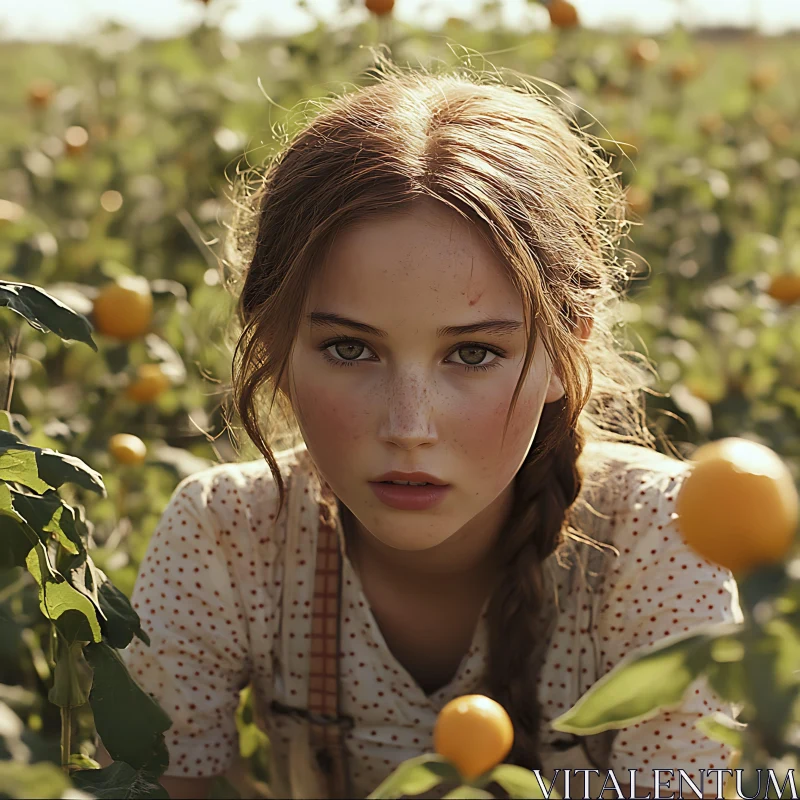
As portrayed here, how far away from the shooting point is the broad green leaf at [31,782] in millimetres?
557

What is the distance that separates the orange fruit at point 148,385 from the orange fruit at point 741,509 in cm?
123

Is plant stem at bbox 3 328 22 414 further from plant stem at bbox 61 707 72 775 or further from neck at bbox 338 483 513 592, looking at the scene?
neck at bbox 338 483 513 592

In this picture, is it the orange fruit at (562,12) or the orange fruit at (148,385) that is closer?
the orange fruit at (148,385)

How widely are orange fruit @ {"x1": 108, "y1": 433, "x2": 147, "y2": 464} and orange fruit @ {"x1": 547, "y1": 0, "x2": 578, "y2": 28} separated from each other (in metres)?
1.48

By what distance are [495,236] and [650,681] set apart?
2.25 ft

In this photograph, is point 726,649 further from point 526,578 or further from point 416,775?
point 526,578

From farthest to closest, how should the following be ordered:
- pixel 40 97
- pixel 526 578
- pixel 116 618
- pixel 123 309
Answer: pixel 40 97, pixel 123 309, pixel 526 578, pixel 116 618

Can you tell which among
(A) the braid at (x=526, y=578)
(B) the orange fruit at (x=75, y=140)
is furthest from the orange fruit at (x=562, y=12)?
(A) the braid at (x=526, y=578)

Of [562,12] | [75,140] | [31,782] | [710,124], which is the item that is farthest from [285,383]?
[710,124]

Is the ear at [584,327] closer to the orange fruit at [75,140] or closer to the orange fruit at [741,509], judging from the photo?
the orange fruit at [741,509]

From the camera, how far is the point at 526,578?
1.44 meters

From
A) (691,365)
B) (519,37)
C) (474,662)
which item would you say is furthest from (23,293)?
(519,37)

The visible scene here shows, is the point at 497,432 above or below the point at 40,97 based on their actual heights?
below

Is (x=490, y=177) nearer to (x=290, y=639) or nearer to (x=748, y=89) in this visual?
(x=290, y=639)
